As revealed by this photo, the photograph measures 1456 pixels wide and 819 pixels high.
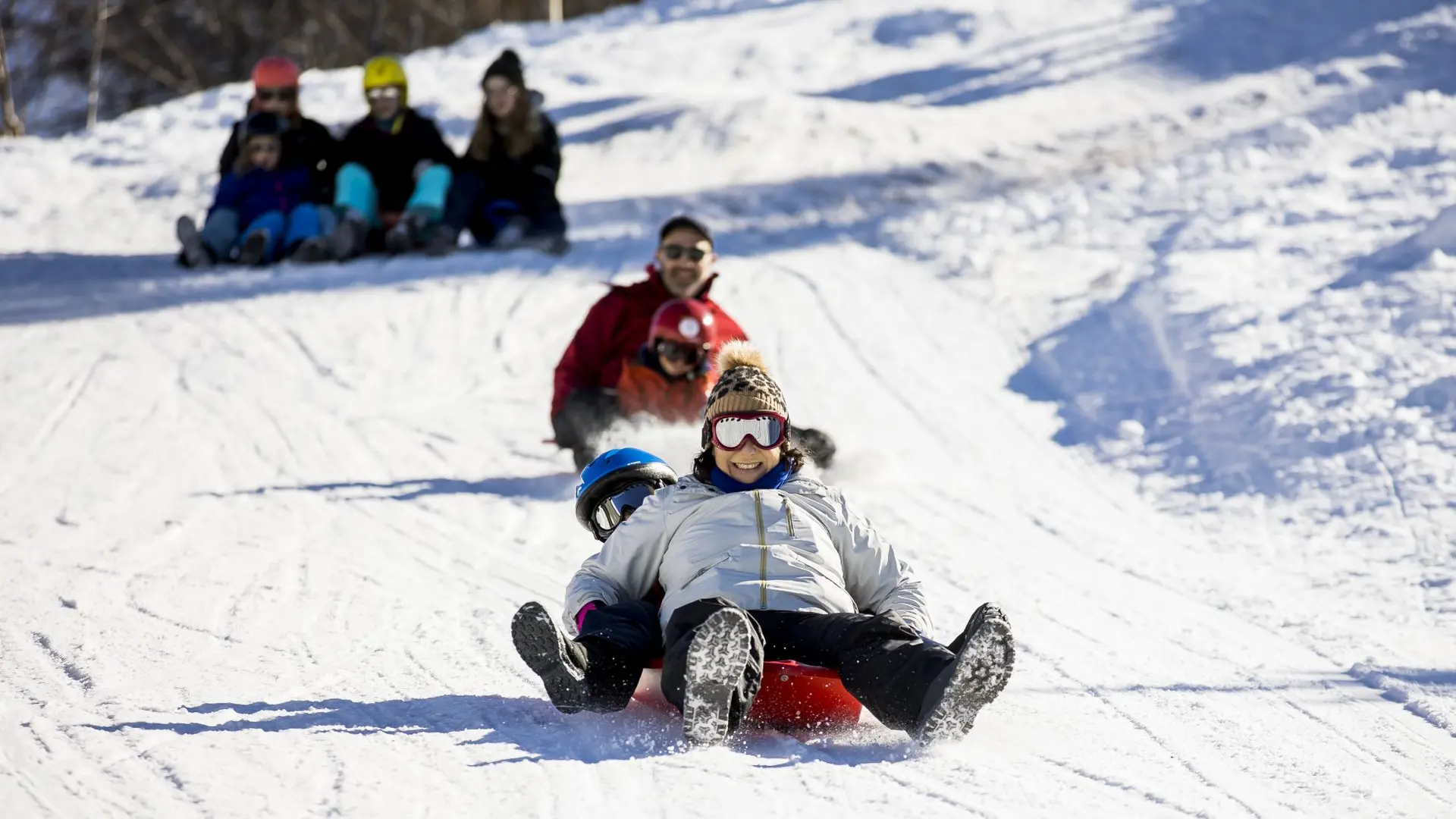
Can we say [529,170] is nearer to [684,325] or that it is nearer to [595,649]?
[684,325]

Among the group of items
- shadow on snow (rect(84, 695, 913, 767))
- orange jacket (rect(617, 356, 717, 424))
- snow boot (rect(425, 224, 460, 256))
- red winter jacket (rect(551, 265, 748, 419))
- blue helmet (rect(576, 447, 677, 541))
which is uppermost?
blue helmet (rect(576, 447, 677, 541))

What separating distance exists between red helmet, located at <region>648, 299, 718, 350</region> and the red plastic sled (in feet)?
9.71

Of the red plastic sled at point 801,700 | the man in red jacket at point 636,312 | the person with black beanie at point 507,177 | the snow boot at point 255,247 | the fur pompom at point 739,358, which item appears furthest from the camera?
the person with black beanie at point 507,177

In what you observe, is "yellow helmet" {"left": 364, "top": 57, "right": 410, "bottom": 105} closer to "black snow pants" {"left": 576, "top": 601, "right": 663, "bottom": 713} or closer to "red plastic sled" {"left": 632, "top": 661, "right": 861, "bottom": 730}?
"black snow pants" {"left": 576, "top": 601, "right": 663, "bottom": 713}

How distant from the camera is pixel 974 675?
10.5 ft

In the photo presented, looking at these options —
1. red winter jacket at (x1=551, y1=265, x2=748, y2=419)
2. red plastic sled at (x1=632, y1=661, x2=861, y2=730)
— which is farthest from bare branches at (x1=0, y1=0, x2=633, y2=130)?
red plastic sled at (x1=632, y1=661, x2=861, y2=730)

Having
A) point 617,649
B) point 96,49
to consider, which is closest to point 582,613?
point 617,649

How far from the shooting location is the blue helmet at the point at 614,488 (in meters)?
4.24

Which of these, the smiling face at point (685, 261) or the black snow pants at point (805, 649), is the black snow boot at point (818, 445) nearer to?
the smiling face at point (685, 261)

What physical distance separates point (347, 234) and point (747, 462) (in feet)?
21.8

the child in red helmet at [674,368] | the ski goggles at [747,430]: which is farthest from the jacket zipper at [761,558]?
the child in red helmet at [674,368]

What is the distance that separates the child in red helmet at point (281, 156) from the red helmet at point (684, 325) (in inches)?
165

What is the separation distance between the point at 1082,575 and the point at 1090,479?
5.08 feet

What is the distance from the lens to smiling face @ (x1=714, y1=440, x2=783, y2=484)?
12.6 feet
